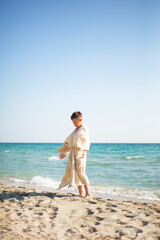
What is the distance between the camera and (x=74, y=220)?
3027 millimetres

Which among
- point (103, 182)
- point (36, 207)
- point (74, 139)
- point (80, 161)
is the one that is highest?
point (74, 139)

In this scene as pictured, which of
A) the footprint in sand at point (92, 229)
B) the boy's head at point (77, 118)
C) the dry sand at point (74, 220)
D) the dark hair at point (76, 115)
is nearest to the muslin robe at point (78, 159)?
the boy's head at point (77, 118)

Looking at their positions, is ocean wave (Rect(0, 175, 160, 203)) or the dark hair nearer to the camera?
the dark hair

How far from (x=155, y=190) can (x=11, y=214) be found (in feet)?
16.2

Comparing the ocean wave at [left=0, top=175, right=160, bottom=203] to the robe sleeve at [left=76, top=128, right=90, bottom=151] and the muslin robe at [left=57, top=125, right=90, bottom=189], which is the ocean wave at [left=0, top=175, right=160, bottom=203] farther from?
the robe sleeve at [left=76, top=128, right=90, bottom=151]

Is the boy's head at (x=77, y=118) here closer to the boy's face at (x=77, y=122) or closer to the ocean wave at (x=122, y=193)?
the boy's face at (x=77, y=122)

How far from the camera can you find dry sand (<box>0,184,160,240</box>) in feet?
8.31

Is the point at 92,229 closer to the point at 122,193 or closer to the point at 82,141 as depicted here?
the point at 82,141

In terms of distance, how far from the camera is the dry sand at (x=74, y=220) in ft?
8.31

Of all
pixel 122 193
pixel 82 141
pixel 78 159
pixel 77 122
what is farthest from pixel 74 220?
pixel 122 193

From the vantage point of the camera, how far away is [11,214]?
319 centimetres

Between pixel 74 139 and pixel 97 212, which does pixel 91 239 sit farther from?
pixel 74 139

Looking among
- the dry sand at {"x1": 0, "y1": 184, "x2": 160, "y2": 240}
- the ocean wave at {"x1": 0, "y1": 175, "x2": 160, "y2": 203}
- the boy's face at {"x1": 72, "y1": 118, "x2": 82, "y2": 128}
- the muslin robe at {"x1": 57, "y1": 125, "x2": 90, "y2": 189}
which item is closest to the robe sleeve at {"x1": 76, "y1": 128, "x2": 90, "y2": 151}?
the muslin robe at {"x1": 57, "y1": 125, "x2": 90, "y2": 189}

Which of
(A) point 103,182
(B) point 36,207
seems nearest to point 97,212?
(B) point 36,207
